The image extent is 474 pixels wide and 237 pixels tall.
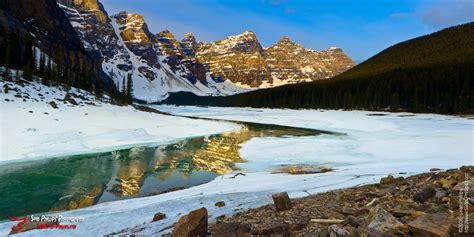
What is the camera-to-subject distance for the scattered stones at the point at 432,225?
175 inches

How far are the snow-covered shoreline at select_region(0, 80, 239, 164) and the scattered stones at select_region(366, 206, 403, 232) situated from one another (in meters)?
22.7

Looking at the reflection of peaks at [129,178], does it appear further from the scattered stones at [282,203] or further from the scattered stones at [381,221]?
the scattered stones at [381,221]

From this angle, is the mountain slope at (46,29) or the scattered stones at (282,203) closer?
→ the scattered stones at (282,203)

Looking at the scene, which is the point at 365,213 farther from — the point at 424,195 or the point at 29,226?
the point at 29,226

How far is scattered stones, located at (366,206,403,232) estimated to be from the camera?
514 centimetres

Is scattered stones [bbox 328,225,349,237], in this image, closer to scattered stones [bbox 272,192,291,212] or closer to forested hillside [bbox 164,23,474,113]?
scattered stones [bbox 272,192,291,212]

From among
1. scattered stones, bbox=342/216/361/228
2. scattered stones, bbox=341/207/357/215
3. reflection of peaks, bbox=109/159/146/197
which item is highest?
scattered stones, bbox=342/216/361/228

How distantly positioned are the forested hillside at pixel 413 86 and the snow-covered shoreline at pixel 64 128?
223 feet

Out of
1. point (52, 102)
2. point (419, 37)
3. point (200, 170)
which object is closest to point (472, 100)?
point (200, 170)

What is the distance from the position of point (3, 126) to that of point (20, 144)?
3.72 metres

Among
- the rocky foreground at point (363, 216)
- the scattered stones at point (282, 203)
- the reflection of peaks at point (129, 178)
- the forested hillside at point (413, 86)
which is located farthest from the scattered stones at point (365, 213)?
the forested hillside at point (413, 86)

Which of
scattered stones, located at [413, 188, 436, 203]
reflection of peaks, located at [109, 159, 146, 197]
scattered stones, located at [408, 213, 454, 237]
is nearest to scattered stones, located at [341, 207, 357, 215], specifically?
scattered stones, located at [413, 188, 436, 203]

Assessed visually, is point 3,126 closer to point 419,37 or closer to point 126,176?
point 126,176

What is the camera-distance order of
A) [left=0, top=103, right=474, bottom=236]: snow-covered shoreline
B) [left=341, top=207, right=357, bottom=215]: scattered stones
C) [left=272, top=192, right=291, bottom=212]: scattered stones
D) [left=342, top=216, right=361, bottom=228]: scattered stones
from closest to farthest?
[left=342, top=216, right=361, bottom=228]: scattered stones → [left=341, top=207, right=357, bottom=215]: scattered stones → [left=272, top=192, right=291, bottom=212]: scattered stones → [left=0, top=103, right=474, bottom=236]: snow-covered shoreline
